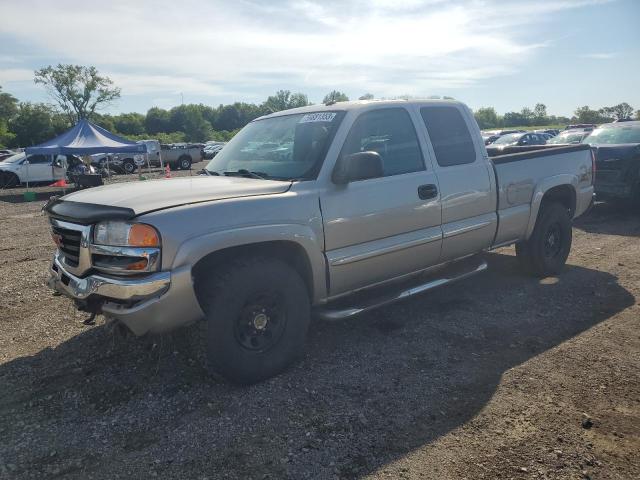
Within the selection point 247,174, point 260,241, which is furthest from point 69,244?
point 247,174

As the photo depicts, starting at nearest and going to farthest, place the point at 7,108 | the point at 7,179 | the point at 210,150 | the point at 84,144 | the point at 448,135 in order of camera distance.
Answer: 1. the point at 448,135
2. the point at 84,144
3. the point at 7,179
4. the point at 210,150
5. the point at 7,108

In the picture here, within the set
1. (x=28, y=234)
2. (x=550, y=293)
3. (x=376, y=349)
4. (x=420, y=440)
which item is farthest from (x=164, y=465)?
(x=28, y=234)

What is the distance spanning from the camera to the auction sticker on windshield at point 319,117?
13.2ft

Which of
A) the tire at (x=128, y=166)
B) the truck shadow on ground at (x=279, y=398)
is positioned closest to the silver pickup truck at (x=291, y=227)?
the truck shadow on ground at (x=279, y=398)

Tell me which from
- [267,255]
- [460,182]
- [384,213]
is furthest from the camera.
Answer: [460,182]

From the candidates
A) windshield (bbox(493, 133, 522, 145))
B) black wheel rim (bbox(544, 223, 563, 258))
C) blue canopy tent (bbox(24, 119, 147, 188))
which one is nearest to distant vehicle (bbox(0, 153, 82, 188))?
blue canopy tent (bbox(24, 119, 147, 188))

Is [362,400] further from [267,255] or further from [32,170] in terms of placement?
[32,170]

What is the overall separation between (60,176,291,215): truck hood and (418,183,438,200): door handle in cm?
122

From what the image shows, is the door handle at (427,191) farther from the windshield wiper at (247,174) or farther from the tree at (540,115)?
the tree at (540,115)

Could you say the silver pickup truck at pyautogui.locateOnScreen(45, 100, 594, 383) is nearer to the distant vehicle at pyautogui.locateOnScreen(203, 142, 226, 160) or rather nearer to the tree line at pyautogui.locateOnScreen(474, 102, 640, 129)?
the distant vehicle at pyautogui.locateOnScreen(203, 142, 226, 160)

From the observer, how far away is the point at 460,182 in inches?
178

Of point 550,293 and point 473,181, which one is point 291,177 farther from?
point 550,293

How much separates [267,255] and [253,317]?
1.42 ft

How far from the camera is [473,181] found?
4645 mm
